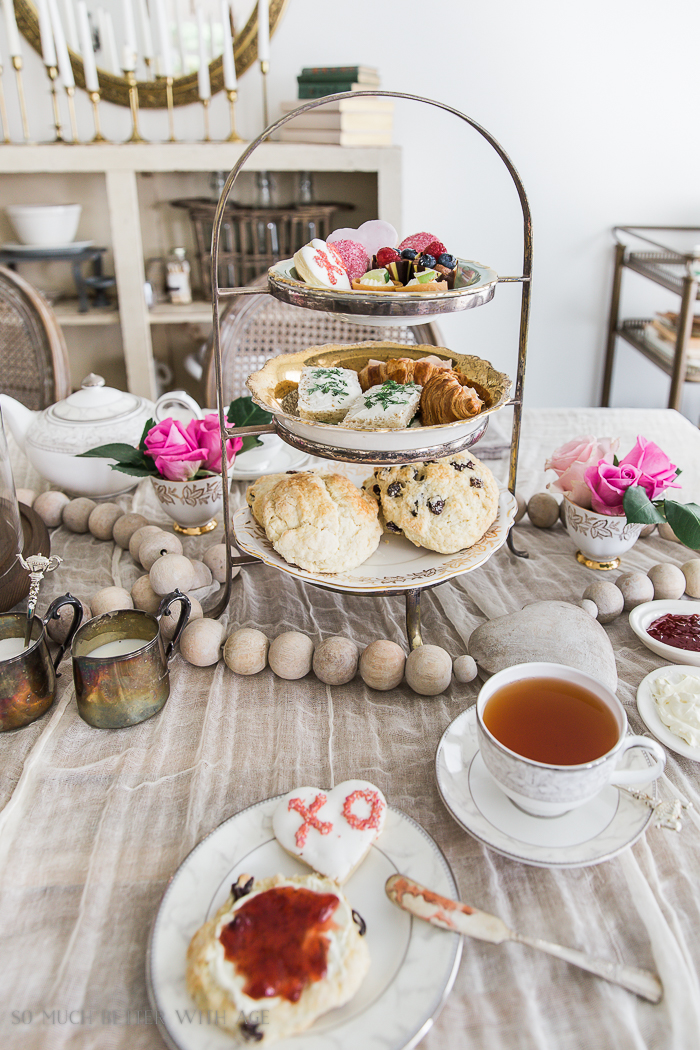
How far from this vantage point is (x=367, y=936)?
53cm

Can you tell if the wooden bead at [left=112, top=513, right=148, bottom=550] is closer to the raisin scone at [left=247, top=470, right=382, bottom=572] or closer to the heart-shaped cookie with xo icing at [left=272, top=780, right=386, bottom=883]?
the raisin scone at [left=247, top=470, right=382, bottom=572]

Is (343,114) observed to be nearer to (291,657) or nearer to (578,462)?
(578,462)

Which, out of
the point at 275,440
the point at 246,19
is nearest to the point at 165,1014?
the point at 275,440

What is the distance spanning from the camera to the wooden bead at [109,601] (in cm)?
88

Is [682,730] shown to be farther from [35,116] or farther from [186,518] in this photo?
[35,116]

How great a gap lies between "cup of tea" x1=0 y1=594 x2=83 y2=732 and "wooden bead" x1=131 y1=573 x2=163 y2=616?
124mm

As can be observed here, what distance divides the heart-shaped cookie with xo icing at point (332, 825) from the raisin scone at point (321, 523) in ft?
0.92

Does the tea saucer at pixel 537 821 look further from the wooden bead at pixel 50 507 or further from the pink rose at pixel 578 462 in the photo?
the wooden bead at pixel 50 507

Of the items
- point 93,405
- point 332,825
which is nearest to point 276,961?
point 332,825

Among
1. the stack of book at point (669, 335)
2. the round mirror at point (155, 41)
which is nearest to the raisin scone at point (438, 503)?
the stack of book at point (669, 335)

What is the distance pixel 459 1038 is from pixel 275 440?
972 millimetres

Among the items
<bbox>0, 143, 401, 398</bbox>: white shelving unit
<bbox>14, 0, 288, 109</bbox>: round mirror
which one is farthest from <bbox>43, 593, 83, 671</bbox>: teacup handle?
<bbox>14, 0, 288, 109</bbox>: round mirror

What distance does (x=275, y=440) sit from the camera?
51.4 inches

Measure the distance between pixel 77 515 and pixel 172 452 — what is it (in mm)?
195
